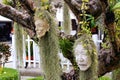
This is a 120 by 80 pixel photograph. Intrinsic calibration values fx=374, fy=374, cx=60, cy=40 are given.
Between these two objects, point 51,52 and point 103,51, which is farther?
point 103,51

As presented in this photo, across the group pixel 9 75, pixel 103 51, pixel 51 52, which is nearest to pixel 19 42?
pixel 103 51

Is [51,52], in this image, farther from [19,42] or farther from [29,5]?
[19,42]

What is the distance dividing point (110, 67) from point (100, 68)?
0.10m

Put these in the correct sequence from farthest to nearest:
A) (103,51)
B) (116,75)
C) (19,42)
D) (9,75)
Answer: (9,75), (19,42), (116,75), (103,51)

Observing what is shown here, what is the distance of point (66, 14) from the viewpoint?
11.8 ft

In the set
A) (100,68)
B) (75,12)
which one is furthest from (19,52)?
(75,12)

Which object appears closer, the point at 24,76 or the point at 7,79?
the point at 7,79

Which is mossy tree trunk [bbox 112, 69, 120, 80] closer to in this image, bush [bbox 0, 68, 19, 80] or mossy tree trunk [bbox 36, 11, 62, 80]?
mossy tree trunk [bbox 36, 11, 62, 80]

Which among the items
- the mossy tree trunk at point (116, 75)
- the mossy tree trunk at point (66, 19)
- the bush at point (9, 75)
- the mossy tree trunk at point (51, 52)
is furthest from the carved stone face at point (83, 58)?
the bush at point (9, 75)

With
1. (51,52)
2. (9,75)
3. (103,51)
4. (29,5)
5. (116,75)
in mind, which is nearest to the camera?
(51,52)

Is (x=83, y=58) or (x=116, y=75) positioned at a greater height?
(x=83, y=58)

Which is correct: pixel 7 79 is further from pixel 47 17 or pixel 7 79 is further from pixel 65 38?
pixel 47 17

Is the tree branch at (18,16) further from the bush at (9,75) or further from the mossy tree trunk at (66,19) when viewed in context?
the bush at (9,75)

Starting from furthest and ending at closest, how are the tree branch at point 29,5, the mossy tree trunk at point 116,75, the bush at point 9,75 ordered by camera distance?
the bush at point 9,75, the mossy tree trunk at point 116,75, the tree branch at point 29,5
